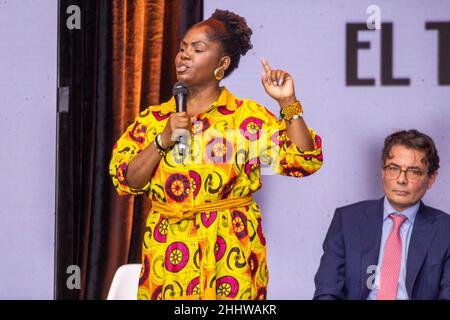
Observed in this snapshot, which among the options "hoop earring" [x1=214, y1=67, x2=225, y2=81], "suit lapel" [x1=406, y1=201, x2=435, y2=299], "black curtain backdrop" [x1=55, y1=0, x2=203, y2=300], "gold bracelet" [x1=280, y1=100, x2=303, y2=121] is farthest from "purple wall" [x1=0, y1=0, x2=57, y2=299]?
"suit lapel" [x1=406, y1=201, x2=435, y2=299]

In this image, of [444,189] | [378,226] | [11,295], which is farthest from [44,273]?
Answer: [444,189]

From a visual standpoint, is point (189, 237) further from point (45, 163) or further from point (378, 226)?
point (45, 163)

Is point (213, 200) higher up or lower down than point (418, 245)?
higher up

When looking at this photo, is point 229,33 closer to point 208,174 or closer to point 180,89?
point 180,89

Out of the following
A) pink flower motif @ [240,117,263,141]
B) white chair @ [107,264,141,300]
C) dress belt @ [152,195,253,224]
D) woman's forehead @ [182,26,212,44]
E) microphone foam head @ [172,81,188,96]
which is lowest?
white chair @ [107,264,141,300]

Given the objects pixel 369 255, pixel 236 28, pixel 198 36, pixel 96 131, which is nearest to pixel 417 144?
pixel 369 255

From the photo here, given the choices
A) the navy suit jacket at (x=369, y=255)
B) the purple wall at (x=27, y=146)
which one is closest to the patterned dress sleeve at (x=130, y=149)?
the navy suit jacket at (x=369, y=255)

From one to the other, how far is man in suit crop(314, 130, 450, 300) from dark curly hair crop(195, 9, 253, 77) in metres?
0.68

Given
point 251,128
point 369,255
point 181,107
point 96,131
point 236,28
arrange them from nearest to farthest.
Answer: point 181,107
point 251,128
point 236,28
point 369,255
point 96,131

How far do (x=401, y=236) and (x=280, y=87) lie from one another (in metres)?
0.77

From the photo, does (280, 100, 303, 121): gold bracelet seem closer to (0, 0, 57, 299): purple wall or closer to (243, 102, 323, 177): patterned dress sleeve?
(243, 102, 323, 177): patterned dress sleeve

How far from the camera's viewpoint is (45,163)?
376 centimetres

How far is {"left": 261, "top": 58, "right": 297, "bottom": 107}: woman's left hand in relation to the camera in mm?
2680

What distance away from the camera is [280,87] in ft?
8.85
